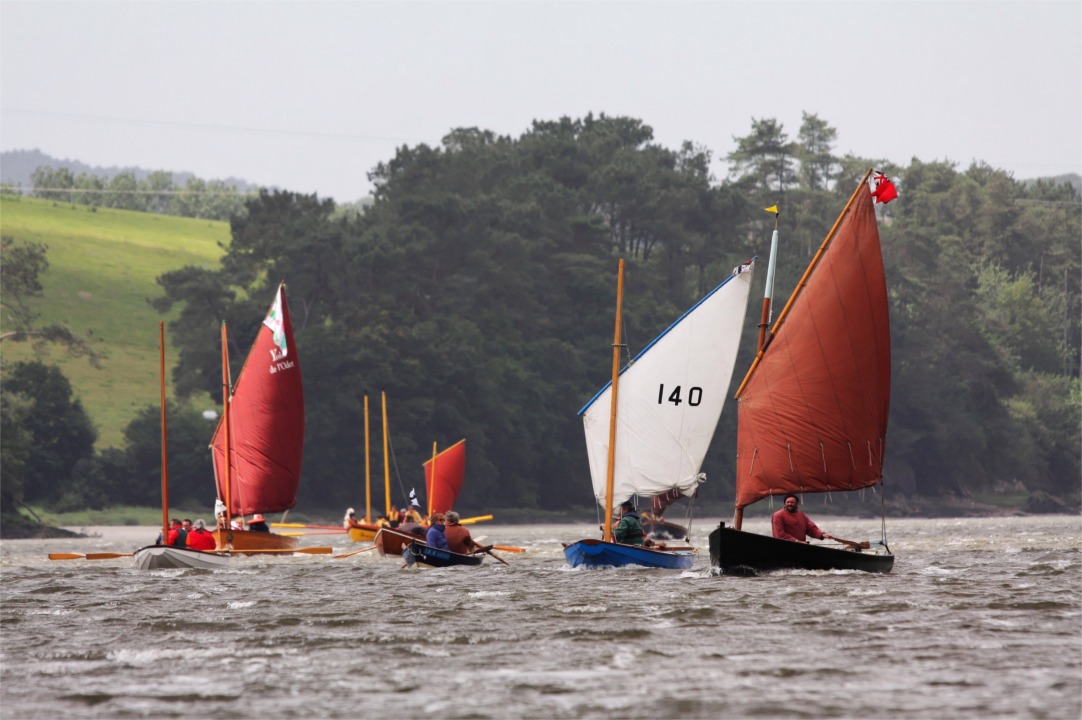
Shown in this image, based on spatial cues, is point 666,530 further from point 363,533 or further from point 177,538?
point 177,538

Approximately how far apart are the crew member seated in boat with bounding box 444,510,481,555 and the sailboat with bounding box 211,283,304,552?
32.8 feet

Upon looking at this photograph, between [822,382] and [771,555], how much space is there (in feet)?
12.6

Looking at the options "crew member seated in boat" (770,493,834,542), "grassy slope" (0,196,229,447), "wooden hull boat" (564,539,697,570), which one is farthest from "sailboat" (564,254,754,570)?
"grassy slope" (0,196,229,447)

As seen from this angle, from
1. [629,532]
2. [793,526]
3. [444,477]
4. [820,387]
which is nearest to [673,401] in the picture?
[629,532]

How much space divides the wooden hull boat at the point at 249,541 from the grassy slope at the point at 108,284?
53.4 m

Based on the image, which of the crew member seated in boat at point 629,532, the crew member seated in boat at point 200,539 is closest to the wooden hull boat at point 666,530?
the crew member seated in boat at point 200,539

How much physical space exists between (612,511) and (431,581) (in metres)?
5.61

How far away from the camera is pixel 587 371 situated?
116 metres

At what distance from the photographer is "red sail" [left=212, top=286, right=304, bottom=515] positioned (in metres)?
49.0

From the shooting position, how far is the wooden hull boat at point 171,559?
4050 cm

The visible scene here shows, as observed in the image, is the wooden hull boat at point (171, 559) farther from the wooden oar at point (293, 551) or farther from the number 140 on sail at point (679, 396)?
the number 140 on sail at point (679, 396)

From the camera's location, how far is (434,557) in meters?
39.3

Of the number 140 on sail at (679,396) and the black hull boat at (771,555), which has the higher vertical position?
the number 140 on sail at (679,396)

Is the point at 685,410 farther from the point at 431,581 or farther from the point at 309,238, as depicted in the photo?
the point at 309,238
